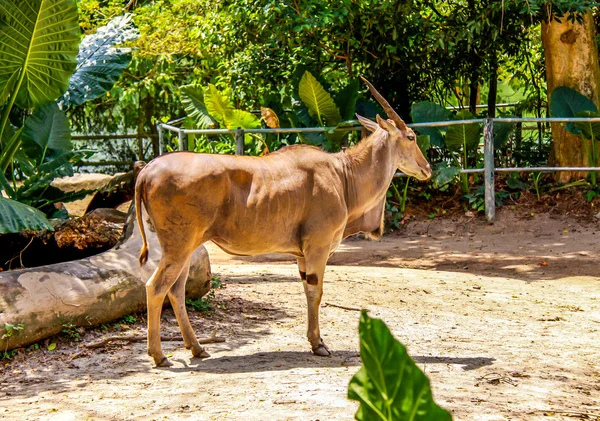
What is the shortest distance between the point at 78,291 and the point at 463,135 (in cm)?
749

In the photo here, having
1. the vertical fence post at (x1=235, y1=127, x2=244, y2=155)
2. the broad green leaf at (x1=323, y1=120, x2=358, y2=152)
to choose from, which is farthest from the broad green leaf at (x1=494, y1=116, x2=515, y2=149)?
the vertical fence post at (x1=235, y1=127, x2=244, y2=155)

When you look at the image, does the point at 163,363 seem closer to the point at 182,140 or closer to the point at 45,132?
the point at 45,132

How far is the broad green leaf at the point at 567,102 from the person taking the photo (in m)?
12.4

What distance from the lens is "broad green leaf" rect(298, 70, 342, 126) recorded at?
39.6 feet

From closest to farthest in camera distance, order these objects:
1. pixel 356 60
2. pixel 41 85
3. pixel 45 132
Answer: pixel 41 85, pixel 45 132, pixel 356 60

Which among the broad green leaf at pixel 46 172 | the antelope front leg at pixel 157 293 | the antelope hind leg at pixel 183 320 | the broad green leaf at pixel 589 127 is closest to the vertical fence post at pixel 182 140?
the broad green leaf at pixel 46 172

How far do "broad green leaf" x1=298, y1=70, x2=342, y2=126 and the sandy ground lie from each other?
2698 mm

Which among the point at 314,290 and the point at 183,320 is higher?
the point at 314,290

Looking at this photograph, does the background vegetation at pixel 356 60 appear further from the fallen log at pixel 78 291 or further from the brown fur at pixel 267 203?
the brown fur at pixel 267 203

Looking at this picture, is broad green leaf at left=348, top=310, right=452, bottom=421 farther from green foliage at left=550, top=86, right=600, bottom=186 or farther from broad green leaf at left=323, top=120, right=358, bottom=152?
green foliage at left=550, top=86, right=600, bottom=186

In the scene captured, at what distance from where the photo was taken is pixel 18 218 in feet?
19.5

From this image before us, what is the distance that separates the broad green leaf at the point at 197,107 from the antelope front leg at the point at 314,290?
8.47m

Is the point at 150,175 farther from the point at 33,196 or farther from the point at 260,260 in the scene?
the point at 260,260

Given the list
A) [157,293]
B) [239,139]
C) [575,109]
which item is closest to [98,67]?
[239,139]
